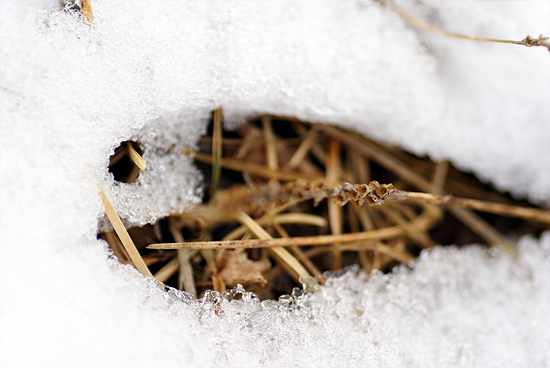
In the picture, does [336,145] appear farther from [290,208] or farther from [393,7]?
[393,7]

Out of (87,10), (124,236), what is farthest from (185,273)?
(87,10)

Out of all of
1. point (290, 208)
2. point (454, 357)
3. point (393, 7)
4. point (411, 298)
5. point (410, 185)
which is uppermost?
point (393, 7)

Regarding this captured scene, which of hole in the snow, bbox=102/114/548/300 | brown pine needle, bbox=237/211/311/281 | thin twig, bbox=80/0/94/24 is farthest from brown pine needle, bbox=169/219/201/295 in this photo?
thin twig, bbox=80/0/94/24

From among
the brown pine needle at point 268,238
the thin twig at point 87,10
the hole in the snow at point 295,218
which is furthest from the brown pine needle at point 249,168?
the thin twig at point 87,10

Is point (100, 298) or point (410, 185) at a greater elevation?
point (410, 185)

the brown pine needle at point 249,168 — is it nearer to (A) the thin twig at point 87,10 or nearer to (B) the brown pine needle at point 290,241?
(B) the brown pine needle at point 290,241

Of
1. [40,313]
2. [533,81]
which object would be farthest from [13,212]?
[533,81]
